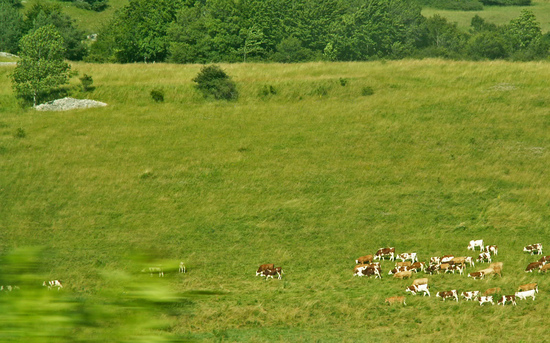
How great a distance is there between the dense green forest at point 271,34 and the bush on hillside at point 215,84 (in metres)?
25.0

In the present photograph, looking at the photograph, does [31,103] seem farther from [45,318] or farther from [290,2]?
[290,2]

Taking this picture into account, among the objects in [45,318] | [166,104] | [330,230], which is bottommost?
[330,230]

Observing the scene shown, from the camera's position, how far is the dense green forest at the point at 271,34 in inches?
3226

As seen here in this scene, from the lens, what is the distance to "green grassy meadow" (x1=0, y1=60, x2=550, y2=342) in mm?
20062

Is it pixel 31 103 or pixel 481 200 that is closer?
pixel 481 200

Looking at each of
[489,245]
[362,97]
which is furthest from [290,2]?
[489,245]

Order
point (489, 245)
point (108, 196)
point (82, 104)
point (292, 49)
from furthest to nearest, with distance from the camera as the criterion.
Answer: point (292, 49), point (82, 104), point (108, 196), point (489, 245)

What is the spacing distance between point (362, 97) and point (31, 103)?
2976cm

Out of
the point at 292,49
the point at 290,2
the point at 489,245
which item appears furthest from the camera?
the point at 290,2

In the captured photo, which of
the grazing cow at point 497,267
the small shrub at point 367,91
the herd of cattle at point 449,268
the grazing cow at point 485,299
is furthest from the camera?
the small shrub at point 367,91

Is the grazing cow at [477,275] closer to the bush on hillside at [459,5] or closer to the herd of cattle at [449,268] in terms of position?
the herd of cattle at [449,268]

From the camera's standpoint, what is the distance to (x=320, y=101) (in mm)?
52156

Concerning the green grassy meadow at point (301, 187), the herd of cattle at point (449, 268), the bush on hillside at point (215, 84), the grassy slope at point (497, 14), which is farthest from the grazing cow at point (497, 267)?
the grassy slope at point (497, 14)

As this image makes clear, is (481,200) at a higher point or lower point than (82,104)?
lower
